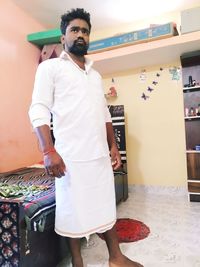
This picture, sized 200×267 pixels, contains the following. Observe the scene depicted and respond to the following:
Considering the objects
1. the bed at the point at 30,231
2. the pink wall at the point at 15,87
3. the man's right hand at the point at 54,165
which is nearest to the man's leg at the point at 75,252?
the bed at the point at 30,231

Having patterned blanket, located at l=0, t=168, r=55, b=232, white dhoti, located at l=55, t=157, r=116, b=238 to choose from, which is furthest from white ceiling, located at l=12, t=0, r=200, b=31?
white dhoti, located at l=55, t=157, r=116, b=238

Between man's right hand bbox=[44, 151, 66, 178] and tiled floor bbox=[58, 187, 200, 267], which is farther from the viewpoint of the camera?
tiled floor bbox=[58, 187, 200, 267]

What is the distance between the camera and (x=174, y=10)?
2.78 metres

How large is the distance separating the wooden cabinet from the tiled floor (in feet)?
0.77

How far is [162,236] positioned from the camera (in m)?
1.83

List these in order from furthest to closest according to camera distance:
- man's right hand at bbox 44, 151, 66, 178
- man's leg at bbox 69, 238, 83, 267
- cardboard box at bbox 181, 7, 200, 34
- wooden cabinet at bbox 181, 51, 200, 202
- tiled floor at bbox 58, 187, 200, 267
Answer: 1. wooden cabinet at bbox 181, 51, 200, 202
2. cardboard box at bbox 181, 7, 200, 34
3. tiled floor at bbox 58, 187, 200, 267
4. man's leg at bbox 69, 238, 83, 267
5. man's right hand at bbox 44, 151, 66, 178

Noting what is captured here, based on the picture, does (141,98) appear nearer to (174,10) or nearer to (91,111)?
(174,10)

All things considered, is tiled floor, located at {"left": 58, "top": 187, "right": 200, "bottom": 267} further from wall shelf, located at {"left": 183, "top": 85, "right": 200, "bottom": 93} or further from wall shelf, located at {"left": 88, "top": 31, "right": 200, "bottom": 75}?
wall shelf, located at {"left": 88, "top": 31, "right": 200, "bottom": 75}

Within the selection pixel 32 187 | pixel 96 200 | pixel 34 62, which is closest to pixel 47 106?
pixel 96 200

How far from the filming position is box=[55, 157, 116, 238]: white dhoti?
4.04ft

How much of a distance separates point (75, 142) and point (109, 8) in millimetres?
2100

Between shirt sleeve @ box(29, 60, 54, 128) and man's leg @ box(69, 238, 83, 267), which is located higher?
shirt sleeve @ box(29, 60, 54, 128)

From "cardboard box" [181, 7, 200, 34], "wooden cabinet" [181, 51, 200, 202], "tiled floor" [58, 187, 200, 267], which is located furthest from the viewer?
"wooden cabinet" [181, 51, 200, 202]

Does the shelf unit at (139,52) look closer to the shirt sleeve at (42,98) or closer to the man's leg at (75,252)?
the shirt sleeve at (42,98)
